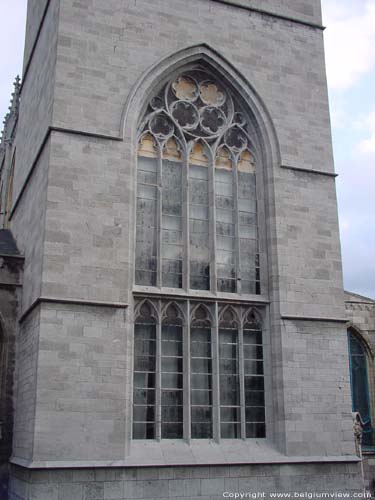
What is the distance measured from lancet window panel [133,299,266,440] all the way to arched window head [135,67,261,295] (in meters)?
0.59

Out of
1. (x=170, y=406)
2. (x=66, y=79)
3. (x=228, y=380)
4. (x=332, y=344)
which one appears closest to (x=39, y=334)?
(x=170, y=406)

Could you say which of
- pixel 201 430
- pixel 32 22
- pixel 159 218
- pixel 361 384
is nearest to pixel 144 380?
pixel 201 430

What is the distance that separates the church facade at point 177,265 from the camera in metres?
10.4

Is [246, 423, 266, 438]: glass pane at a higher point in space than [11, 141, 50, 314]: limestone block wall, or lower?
lower

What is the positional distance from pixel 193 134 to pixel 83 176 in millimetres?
2565

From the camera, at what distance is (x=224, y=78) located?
13078mm

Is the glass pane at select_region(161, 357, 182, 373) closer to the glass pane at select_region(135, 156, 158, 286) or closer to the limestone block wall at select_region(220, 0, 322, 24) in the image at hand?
the glass pane at select_region(135, 156, 158, 286)

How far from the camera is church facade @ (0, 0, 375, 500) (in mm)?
10398

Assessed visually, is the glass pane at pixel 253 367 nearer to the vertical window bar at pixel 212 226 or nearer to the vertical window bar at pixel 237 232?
the vertical window bar at pixel 237 232

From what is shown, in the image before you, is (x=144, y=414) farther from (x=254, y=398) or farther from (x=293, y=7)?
(x=293, y=7)

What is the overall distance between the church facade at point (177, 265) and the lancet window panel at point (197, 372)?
34 millimetres

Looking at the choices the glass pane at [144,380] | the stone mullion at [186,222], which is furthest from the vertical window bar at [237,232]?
the glass pane at [144,380]

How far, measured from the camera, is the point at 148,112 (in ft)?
41.0

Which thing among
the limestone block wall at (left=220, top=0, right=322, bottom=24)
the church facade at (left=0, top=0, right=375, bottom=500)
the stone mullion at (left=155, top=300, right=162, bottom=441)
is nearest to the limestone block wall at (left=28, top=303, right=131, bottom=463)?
the church facade at (left=0, top=0, right=375, bottom=500)
